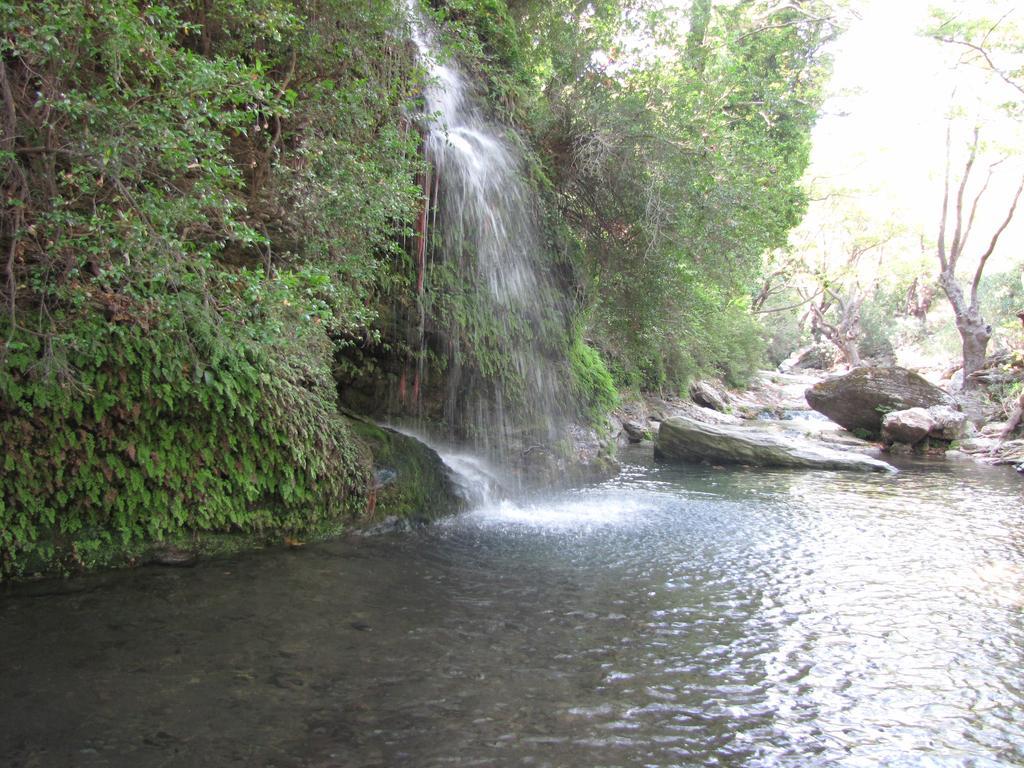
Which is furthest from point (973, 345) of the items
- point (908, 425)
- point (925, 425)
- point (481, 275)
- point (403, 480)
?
point (403, 480)

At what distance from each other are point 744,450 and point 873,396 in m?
6.69

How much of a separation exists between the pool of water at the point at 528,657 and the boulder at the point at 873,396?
498 inches

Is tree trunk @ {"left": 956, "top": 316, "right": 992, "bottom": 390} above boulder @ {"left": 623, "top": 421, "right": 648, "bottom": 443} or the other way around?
above

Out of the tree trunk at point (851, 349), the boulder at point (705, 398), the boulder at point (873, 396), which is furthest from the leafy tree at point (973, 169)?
the tree trunk at point (851, 349)

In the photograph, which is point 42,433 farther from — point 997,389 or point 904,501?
point 997,389

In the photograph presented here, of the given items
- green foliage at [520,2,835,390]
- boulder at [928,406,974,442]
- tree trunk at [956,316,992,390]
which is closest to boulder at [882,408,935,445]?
boulder at [928,406,974,442]

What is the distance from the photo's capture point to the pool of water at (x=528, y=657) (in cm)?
335

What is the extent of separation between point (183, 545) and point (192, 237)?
2754 millimetres

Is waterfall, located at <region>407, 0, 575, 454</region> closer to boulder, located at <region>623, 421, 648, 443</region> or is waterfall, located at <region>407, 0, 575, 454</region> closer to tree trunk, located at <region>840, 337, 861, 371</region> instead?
boulder, located at <region>623, 421, 648, 443</region>

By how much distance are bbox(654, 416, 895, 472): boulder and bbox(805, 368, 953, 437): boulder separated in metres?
4.80

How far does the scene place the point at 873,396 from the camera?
18953mm

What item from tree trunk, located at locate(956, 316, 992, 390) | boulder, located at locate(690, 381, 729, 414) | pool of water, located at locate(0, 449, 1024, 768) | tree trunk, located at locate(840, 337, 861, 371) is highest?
tree trunk, located at locate(840, 337, 861, 371)

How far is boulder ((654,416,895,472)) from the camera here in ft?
46.4

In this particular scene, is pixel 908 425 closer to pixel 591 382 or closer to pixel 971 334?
pixel 971 334
